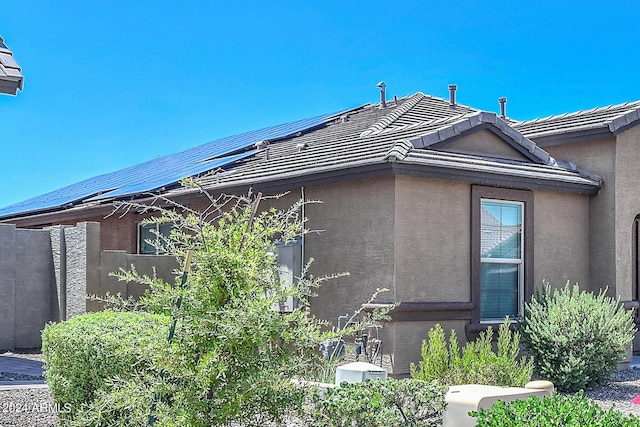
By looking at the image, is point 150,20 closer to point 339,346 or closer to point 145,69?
point 145,69

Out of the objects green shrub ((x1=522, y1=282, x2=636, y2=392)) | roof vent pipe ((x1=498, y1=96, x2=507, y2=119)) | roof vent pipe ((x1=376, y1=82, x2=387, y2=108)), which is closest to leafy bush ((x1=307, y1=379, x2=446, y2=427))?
green shrub ((x1=522, y1=282, x2=636, y2=392))

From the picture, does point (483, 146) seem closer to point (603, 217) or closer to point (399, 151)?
point (399, 151)

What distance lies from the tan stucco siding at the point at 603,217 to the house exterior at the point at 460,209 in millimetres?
19

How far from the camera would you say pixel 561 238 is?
553 inches

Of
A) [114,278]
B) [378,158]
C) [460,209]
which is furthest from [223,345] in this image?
[114,278]

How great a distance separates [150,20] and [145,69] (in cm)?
196

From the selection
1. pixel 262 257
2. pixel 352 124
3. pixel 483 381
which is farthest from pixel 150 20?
pixel 262 257

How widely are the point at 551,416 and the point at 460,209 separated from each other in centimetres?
660

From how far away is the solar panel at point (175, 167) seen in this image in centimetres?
1739

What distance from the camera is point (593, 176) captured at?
1440 cm

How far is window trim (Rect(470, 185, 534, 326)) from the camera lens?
41.7ft

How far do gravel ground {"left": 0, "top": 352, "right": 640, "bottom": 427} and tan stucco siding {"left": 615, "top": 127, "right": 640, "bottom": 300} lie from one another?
5.52ft

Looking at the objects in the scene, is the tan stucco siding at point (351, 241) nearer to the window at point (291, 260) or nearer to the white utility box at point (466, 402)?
the window at point (291, 260)

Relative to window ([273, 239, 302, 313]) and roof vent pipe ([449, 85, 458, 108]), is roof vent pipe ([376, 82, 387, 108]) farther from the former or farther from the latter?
window ([273, 239, 302, 313])
